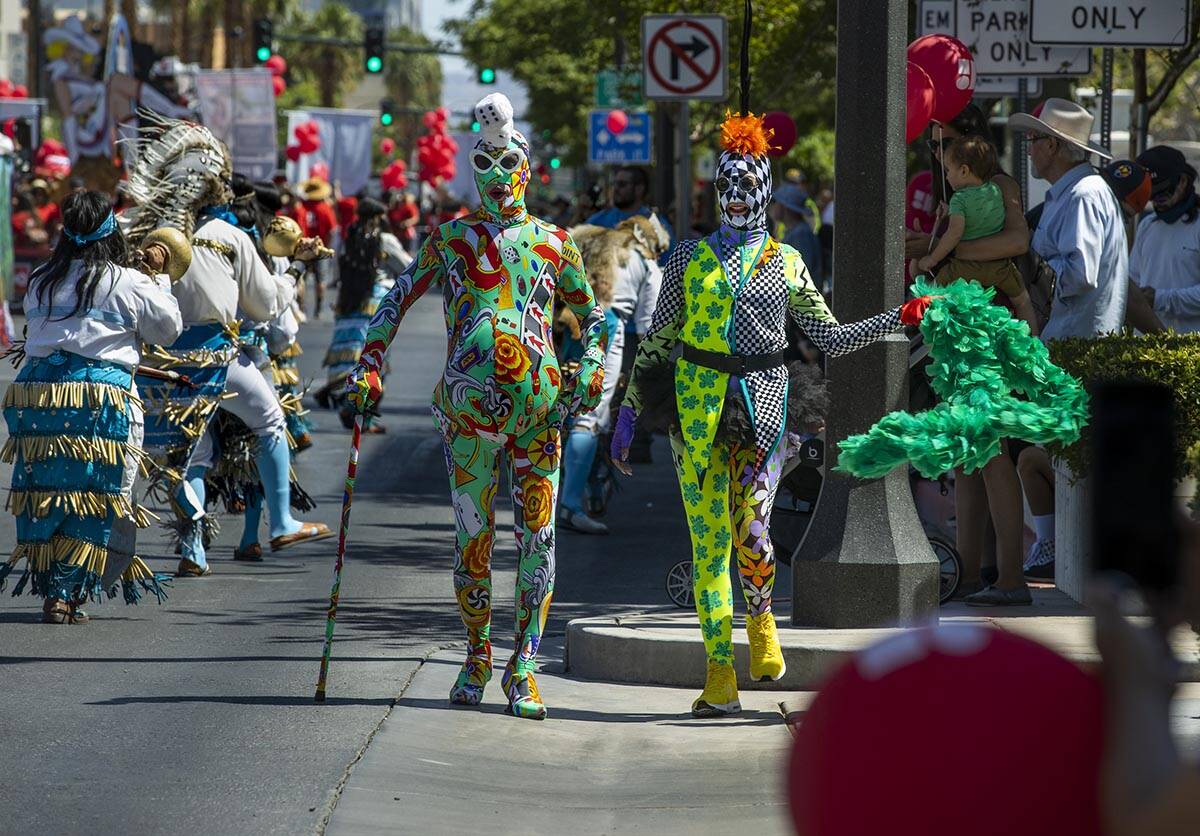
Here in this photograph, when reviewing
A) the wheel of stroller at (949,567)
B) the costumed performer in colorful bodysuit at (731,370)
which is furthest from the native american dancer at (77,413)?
the wheel of stroller at (949,567)

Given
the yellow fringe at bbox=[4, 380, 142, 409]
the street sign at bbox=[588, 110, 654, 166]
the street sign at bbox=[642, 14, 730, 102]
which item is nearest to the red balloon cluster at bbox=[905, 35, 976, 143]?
the yellow fringe at bbox=[4, 380, 142, 409]

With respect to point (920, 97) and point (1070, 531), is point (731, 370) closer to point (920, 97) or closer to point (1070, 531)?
point (1070, 531)

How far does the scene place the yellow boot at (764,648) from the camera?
673cm

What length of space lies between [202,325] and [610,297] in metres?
2.64

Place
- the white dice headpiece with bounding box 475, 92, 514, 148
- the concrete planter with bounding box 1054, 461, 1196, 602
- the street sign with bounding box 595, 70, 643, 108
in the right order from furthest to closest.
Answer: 1. the street sign with bounding box 595, 70, 643, 108
2. the concrete planter with bounding box 1054, 461, 1196, 602
3. the white dice headpiece with bounding box 475, 92, 514, 148

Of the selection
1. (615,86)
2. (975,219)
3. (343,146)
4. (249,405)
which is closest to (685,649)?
(975,219)

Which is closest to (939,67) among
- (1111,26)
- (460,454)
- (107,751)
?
(1111,26)

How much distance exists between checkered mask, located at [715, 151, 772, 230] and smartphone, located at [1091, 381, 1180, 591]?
4.23 meters

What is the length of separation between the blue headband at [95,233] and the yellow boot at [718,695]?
11.3 ft

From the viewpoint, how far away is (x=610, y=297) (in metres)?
11.3

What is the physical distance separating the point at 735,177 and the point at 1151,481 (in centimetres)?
432

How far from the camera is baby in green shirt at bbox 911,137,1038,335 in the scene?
812 cm

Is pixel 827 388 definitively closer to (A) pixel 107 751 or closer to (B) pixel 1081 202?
(B) pixel 1081 202

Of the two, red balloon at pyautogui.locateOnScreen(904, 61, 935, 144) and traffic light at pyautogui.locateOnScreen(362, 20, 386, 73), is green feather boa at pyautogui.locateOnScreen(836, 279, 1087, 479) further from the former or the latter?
traffic light at pyautogui.locateOnScreen(362, 20, 386, 73)
